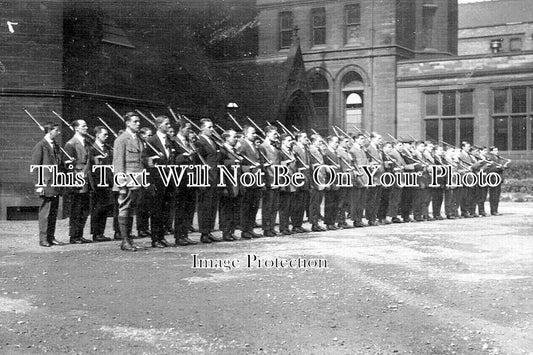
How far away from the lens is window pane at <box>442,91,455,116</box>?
31.0 meters

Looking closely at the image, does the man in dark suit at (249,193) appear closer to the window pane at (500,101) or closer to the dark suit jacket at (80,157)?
the dark suit jacket at (80,157)

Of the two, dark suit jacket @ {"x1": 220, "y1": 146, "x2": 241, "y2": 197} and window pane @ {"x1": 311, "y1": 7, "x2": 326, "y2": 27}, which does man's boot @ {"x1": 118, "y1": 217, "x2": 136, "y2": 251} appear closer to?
dark suit jacket @ {"x1": 220, "y1": 146, "x2": 241, "y2": 197}

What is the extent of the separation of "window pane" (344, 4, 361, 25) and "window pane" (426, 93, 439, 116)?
5471mm

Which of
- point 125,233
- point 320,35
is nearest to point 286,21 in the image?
point 320,35

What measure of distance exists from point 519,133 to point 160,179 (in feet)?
71.5

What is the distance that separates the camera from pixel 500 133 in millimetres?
29797

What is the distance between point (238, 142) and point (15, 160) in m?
6.04

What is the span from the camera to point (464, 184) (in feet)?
59.6

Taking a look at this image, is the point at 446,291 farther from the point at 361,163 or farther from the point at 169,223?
the point at 361,163

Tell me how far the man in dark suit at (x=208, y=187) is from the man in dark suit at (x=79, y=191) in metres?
1.94

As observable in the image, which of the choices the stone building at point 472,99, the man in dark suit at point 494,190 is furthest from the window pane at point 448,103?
the man in dark suit at point 494,190

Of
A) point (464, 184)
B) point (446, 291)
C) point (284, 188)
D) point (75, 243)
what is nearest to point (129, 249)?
point (75, 243)

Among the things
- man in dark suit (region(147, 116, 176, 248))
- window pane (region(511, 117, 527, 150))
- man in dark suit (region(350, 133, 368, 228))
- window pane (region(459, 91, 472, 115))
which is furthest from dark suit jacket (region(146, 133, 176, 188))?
window pane (region(459, 91, 472, 115))

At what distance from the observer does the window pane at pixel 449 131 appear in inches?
1219
